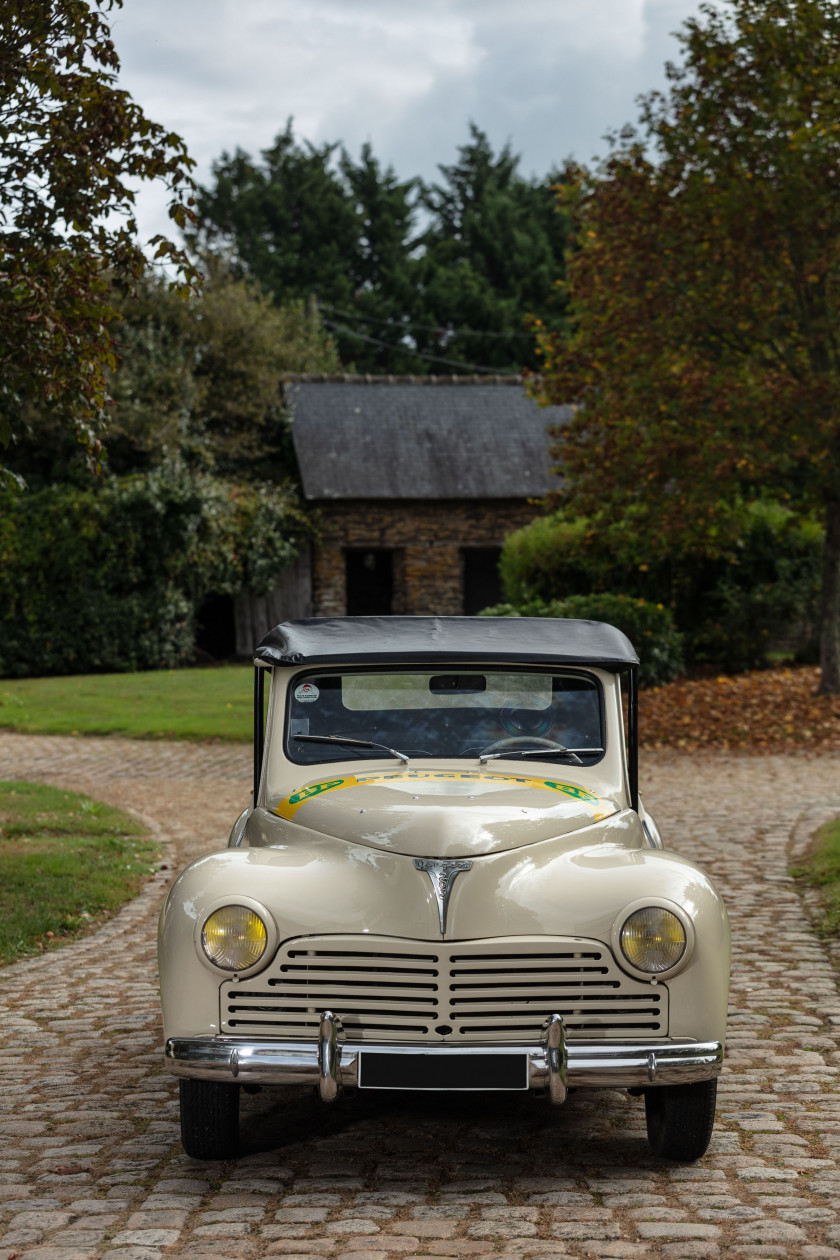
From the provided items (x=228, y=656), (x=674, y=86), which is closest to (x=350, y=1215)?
(x=674, y=86)

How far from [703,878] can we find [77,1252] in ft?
6.78

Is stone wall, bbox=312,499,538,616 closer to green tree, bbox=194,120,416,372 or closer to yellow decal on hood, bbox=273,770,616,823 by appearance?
green tree, bbox=194,120,416,372

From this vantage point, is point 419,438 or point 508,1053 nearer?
point 508,1053

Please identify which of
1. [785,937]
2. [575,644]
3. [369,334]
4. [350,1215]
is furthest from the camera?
[369,334]

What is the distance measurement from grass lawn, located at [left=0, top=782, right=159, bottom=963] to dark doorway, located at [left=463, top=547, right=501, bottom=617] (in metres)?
20.4

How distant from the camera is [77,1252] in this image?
340cm

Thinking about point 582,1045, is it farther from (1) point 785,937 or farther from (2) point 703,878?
(1) point 785,937

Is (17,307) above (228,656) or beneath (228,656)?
above

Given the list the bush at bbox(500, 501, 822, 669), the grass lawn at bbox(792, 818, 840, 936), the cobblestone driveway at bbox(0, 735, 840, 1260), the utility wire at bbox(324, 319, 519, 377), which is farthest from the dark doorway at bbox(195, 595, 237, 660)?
the cobblestone driveway at bbox(0, 735, 840, 1260)

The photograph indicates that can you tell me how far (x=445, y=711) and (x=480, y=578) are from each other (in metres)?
26.8

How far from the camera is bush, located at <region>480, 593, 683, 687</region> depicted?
707 inches

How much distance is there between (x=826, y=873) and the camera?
846 centimetres

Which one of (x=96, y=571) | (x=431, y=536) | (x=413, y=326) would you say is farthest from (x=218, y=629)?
(x=413, y=326)

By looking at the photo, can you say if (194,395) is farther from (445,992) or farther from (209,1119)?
(445,992)
